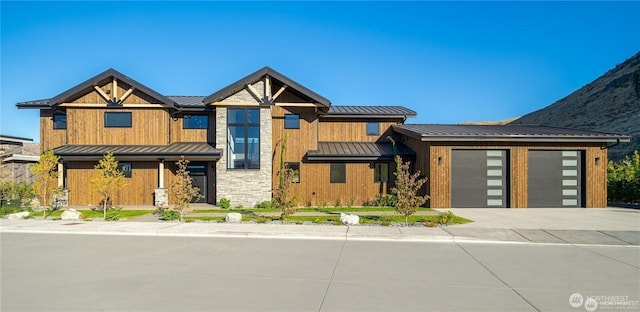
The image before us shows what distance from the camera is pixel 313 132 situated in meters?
21.0

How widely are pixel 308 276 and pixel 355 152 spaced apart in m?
14.0

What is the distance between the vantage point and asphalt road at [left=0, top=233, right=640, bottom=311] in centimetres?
552

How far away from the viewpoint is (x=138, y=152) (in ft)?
62.2

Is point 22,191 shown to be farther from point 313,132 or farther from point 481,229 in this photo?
Result: point 481,229

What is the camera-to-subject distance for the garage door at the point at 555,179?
18.9 metres

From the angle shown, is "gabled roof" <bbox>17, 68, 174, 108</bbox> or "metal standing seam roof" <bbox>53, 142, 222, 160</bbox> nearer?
"metal standing seam roof" <bbox>53, 142, 222, 160</bbox>

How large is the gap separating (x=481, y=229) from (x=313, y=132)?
447 inches

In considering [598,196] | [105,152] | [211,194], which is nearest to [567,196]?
[598,196]

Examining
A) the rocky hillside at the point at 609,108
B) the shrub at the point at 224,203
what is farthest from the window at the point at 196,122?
the rocky hillside at the point at 609,108

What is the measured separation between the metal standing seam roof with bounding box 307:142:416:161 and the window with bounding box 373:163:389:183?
29.5 inches

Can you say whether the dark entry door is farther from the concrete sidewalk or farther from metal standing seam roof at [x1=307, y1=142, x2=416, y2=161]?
the concrete sidewalk

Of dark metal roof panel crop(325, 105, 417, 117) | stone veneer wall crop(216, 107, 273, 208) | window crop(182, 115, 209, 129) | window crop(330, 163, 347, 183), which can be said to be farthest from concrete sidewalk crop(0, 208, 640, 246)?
dark metal roof panel crop(325, 105, 417, 117)

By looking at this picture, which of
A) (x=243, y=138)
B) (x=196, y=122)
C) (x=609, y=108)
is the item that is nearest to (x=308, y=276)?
(x=243, y=138)

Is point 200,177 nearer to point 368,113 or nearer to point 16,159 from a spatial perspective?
point 368,113
